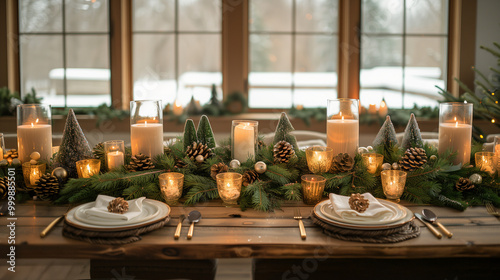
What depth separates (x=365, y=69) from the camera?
3.96 m

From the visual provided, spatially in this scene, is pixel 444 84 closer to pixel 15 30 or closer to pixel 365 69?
pixel 365 69

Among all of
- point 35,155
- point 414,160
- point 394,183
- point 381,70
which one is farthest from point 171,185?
point 381,70

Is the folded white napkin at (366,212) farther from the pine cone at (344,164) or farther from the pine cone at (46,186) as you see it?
the pine cone at (46,186)

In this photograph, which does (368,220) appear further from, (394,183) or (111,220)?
(111,220)

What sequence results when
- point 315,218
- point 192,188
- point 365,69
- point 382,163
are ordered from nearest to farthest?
point 315,218 < point 192,188 < point 382,163 < point 365,69

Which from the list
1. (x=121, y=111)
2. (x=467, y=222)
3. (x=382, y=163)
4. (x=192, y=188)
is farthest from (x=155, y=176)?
(x=121, y=111)

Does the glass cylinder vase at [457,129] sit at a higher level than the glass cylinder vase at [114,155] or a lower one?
higher

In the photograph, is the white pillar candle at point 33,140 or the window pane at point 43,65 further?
the window pane at point 43,65

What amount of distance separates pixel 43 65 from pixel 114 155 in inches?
113

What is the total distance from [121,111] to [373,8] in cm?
233

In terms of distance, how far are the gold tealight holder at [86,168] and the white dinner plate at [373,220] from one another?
711mm

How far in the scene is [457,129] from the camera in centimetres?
148

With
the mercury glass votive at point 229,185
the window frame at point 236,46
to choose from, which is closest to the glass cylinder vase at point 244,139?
the mercury glass votive at point 229,185

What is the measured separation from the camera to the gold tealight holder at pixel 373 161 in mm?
1435
